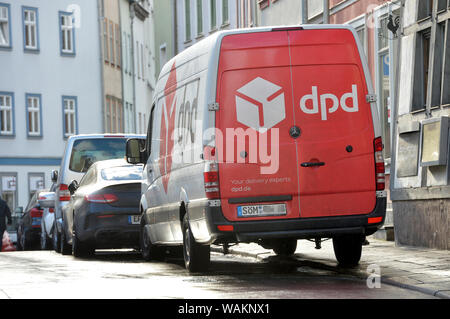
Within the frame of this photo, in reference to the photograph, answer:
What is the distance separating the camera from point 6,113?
51.5 m

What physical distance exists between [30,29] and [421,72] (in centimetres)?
3621

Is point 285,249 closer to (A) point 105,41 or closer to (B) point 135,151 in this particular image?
(B) point 135,151

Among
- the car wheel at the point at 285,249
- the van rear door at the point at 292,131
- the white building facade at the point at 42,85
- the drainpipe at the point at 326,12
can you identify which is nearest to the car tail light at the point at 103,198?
the car wheel at the point at 285,249

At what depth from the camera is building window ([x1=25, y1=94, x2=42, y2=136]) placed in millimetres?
52188

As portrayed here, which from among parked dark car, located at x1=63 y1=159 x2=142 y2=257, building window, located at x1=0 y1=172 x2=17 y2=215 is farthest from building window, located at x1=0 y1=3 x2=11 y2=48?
parked dark car, located at x1=63 y1=159 x2=142 y2=257

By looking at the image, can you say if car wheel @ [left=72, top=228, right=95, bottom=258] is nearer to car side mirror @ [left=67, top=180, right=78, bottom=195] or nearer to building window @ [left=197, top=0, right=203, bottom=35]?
car side mirror @ [left=67, top=180, right=78, bottom=195]

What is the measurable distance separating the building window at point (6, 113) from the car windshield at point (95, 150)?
101 ft

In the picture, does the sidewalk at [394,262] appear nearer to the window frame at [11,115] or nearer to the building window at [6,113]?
the window frame at [11,115]

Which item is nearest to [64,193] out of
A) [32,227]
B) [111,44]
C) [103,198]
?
[103,198]

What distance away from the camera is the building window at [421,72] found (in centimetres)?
1830

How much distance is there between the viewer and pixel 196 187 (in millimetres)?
13258

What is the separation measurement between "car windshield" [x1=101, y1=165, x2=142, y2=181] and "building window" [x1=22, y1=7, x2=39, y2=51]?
34.6 meters
